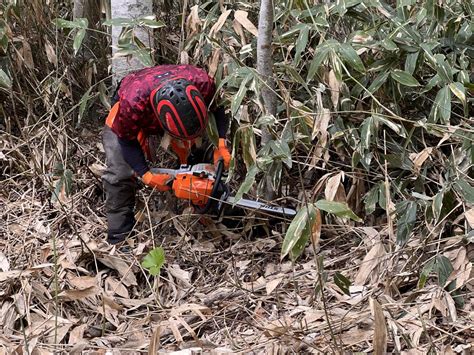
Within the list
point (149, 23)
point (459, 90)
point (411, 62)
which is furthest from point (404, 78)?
point (149, 23)

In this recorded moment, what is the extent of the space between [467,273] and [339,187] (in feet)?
1.77

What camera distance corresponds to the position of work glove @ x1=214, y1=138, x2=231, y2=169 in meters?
3.01

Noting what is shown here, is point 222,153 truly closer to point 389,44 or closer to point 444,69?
point 389,44

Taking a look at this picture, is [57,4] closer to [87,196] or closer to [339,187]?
[87,196]

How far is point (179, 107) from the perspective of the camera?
9.11ft

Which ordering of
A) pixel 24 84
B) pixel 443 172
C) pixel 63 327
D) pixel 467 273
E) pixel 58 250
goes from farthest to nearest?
pixel 24 84 < pixel 58 250 < pixel 443 172 < pixel 63 327 < pixel 467 273

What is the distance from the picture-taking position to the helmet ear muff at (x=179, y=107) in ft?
Answer: 9.12

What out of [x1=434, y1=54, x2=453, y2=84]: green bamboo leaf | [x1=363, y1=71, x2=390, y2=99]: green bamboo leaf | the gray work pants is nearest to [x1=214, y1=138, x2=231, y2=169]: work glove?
the gray work pants

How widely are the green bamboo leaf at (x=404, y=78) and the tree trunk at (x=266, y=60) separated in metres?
0.44

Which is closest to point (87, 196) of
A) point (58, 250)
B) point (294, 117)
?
point (58, 250)

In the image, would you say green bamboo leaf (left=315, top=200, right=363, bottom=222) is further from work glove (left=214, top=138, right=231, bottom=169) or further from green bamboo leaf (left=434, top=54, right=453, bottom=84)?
work glove (left=214, top=138, right=231, bottom=169)

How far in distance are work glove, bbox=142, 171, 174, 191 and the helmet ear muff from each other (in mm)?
224

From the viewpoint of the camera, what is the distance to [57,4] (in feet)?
12.9

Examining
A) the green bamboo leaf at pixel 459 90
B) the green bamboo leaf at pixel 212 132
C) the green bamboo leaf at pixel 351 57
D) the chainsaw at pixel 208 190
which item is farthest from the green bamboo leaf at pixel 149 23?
the green bamboo leaf at pixel 459 90
